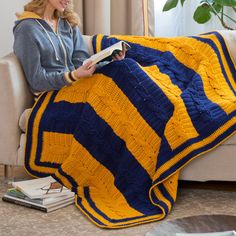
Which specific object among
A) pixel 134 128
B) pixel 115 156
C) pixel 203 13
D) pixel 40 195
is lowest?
pixel 40 195

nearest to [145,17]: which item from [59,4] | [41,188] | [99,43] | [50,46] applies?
[99,43]

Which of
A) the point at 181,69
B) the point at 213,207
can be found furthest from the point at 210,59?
the point at 213,207

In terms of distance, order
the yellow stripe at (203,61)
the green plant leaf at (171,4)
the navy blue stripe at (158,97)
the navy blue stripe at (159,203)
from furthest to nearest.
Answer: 1. the green plant leaf at (171,4)
2. the yellow stripe at (203,61)
3. the navy blue stripe at (158,97)
4. the navy blue stripe at (159,203)

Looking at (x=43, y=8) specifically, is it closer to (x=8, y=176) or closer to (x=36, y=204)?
(x=8, y=176)

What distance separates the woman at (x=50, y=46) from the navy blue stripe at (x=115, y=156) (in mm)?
215

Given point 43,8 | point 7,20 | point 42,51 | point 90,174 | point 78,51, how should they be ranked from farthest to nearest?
point 7,20 < point 78,51 < point 43,8 < point 42,51 < point 90,174

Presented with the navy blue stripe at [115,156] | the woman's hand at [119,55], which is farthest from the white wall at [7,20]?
the navy blue stripe at [115,156]

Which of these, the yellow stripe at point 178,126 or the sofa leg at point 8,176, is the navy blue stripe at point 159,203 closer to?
the yellow stripe at point 178,126

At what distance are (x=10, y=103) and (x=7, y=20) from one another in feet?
3.05

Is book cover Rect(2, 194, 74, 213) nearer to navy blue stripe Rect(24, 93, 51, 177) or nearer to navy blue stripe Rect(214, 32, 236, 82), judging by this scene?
navy blue stripe Rect(24, 93, 51, 177)

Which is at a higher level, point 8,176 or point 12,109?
point 12,109

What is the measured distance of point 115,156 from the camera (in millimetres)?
2342

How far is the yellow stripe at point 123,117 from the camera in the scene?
2.24 meters

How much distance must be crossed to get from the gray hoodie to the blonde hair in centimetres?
4
